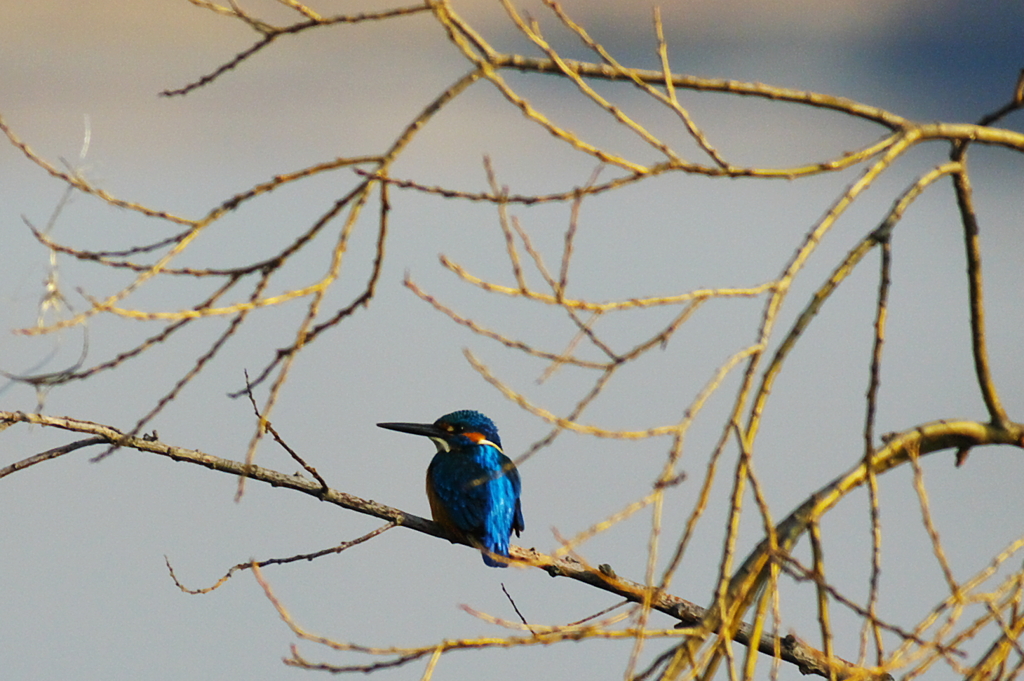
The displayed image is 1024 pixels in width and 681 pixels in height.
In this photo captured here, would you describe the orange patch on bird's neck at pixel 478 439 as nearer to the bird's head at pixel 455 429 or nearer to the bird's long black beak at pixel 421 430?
the bird's head at pixel 455 429

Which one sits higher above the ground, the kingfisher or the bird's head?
the bird's head

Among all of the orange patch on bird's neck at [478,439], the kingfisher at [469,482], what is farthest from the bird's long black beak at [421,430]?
the orange patch on bird's neck at [478,439]

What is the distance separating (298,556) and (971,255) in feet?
4.91

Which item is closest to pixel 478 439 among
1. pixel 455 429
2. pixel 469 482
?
pixel 455 429

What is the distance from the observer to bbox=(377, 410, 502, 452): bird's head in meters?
3.92

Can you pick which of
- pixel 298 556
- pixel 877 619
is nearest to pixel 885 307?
pixel 877 619

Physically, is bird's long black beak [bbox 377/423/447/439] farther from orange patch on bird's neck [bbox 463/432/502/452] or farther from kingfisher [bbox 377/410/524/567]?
orange patch on bird's neck [bbox 463/432/502/452]

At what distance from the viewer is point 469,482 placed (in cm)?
338

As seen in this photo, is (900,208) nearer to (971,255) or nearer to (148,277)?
(971,255)

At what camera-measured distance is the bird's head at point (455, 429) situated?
3920 mm

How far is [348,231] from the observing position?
5.27 ft

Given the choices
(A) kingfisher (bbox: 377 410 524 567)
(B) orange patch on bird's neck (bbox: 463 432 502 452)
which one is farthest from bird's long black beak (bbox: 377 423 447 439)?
(B) orange patch on bird's neck (bbox: 463 432 502 452)

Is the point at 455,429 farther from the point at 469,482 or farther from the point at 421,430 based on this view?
the point at 469,482

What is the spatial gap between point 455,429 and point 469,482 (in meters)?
0.59
